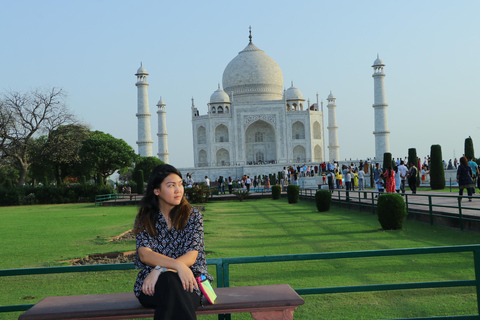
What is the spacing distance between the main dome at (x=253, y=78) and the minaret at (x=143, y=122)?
9.08m

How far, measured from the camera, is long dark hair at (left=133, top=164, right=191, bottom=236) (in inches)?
115

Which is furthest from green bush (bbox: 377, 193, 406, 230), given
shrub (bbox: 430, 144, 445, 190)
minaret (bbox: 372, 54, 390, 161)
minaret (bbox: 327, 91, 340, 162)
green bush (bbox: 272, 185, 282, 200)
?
minaret (bbox: 327, 91, 340, 162)

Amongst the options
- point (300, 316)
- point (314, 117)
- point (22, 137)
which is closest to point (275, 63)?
point (314, 117)

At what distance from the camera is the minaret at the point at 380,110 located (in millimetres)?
38000

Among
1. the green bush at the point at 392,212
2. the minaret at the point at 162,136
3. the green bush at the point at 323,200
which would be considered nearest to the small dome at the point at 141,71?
the minaret at the point at 162,136

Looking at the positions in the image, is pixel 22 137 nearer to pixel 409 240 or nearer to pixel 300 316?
pixel 409 240

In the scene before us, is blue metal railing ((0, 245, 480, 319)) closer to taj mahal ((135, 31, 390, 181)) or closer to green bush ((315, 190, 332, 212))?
green bush ((315, 190, 332, 212))

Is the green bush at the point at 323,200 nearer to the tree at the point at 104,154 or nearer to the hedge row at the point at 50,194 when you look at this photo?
the hedge row at the point at 50,194

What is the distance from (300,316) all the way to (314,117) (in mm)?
42072

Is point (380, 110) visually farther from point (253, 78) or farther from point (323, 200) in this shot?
point (323, 200)

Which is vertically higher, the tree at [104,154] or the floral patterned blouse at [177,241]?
the tree at [104,154]

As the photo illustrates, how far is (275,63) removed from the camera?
4862 centimetres

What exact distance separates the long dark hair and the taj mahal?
38.2 metres

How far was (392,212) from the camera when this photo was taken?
934cm
